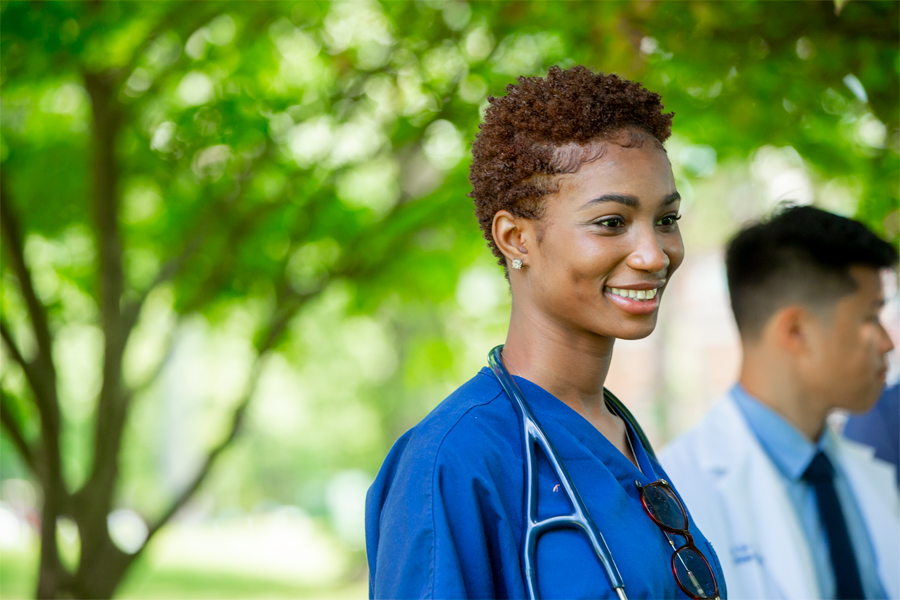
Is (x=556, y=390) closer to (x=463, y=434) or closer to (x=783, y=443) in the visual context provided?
(x=463, y=434)

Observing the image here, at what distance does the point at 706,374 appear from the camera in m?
21.0

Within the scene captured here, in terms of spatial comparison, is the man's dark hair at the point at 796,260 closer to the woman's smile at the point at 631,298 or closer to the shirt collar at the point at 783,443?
the shirt collar at the point at 783,443

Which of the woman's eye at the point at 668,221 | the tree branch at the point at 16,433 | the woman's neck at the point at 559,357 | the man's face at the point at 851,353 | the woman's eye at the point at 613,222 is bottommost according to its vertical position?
the tree branch at the point at 16,433

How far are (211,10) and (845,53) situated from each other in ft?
9.86

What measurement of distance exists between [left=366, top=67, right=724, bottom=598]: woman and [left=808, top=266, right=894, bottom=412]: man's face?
54.7 inches

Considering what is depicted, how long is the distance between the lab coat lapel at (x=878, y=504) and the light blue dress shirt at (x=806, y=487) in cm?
2

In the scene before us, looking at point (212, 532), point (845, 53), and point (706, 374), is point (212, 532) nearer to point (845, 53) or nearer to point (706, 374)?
point (706, 374)

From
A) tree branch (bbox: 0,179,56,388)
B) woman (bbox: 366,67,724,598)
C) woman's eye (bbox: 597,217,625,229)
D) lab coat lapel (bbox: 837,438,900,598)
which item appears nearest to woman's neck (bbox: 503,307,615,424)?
woman (bbox: 366,67,724,598)

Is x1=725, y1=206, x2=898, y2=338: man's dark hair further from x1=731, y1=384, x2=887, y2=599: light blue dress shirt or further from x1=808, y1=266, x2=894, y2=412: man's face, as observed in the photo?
x1=731, y1=384, x2=887, y2=599: light blue dress shirt

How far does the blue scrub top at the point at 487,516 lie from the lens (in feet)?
4.42

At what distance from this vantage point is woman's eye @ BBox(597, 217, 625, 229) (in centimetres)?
151

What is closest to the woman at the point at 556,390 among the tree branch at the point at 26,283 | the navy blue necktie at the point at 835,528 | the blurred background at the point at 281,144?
the navy blue necktie at the point at 835,528

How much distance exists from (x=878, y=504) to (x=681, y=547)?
5.75 feet

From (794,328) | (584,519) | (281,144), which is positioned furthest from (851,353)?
(281,144)
